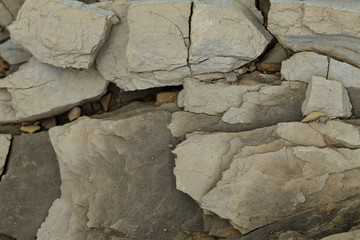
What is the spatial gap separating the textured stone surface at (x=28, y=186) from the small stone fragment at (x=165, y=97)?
3.50 ft

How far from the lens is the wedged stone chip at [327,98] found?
2.76 m

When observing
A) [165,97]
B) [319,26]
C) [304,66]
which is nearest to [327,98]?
[304,66]

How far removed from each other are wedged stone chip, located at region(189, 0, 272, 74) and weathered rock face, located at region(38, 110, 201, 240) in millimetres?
595

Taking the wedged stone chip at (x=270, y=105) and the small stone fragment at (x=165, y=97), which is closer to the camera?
the wedged stone chip at (x=270, y=105)

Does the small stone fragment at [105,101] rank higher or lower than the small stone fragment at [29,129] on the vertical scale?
higher

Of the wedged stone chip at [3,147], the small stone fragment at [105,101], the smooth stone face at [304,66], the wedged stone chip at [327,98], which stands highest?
the smooth stone face at [304,66]

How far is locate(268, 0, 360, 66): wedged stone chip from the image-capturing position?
2.83 meters

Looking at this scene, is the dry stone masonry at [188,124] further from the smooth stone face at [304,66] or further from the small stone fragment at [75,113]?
the small stone fragment at [75,113]

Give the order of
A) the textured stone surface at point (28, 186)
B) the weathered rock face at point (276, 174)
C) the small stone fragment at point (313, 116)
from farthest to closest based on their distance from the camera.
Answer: the textured stone surface at point (28, 186)
the small stone fragment at point (313, 116)
the weathered rock face at point (276, 174)

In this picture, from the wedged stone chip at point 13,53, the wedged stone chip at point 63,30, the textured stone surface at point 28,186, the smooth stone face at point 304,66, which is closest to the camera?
the smooth stone face at point 304,66

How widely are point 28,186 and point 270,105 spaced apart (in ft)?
7.26

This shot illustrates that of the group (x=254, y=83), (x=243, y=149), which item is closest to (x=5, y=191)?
(x=243, y=149)

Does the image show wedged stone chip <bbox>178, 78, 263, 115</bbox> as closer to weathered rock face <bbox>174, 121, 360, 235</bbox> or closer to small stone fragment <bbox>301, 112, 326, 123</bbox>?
weathered rock face <bbox>174, 121, 360, 235</bbox>

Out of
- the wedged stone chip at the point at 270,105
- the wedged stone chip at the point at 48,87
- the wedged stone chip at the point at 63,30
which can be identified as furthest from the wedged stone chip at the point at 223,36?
the wedged stone chip at the point at 48,87
